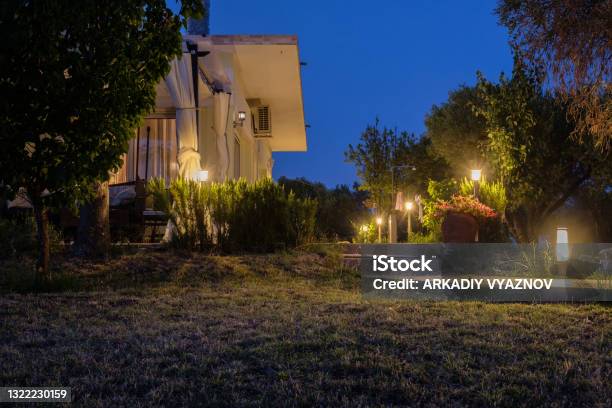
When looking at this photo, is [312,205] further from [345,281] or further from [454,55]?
[454,55]

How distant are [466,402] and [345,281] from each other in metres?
4.86

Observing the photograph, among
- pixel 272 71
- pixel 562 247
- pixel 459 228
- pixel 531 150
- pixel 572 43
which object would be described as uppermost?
pixel 272 71

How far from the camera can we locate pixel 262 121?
19.2m

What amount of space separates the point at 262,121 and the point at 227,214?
11.1 m

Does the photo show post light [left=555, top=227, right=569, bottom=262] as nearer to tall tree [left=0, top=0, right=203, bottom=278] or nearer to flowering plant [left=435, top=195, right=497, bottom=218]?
flowering plant [left=435, top=195, right=497, bottom=218]

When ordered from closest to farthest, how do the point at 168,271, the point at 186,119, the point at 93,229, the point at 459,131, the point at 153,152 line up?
the point at 168,271 < the point at 93,229 < the point at 186,119 < the point at 153,152 < the point at 459,131

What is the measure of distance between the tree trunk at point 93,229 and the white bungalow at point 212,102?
11.9 feet

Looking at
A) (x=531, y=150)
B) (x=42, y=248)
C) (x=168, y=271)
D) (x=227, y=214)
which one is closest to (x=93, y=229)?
(x=168, y=271)

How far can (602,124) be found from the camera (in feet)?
25.1

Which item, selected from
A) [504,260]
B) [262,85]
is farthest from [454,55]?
[504,260]

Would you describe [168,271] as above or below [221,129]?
below

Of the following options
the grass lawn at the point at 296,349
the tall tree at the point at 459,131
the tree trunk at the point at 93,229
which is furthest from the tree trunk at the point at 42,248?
the tall tree at the point at 459,131

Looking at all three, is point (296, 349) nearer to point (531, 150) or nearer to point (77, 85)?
point (77, 85)

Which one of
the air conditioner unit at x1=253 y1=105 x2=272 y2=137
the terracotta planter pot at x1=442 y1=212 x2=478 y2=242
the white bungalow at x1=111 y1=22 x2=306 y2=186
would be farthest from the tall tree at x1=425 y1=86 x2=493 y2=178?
the terracotta planter pot at x1=442 y1=212 x2=478 y2=242
